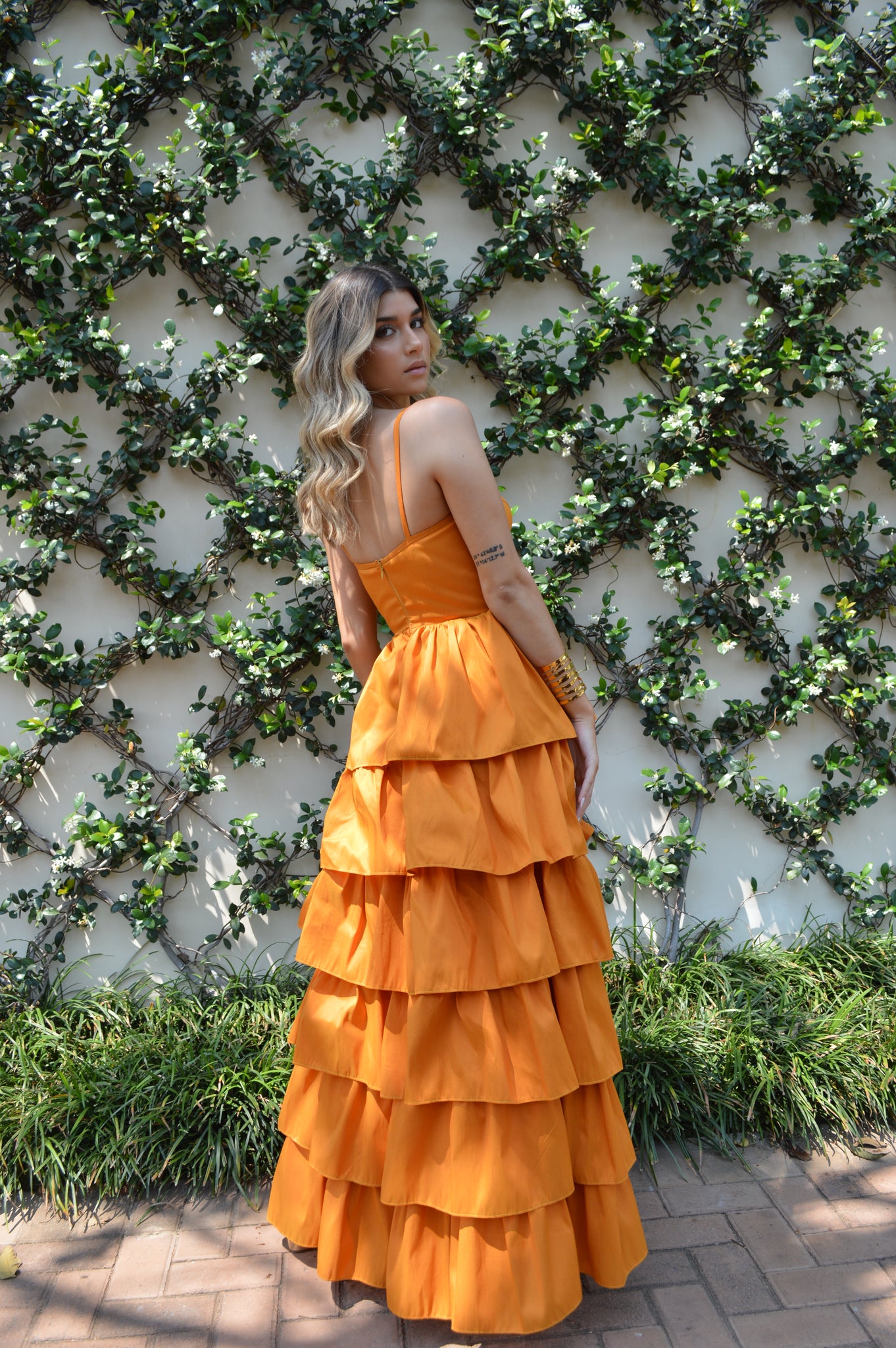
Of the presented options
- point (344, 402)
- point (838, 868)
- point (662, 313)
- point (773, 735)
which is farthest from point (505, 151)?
point (838, 868)

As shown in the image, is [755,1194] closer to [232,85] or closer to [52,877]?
[52,877]

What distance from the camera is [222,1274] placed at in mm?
2107

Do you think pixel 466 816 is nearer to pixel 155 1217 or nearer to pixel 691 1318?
pixel 691 1318

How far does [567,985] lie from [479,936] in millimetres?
227

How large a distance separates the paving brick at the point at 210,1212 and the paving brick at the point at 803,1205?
1302 mm

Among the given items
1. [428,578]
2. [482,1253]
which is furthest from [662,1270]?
[428,578]

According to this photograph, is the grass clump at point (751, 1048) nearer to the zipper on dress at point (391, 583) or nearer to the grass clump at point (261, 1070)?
the grass clump at point (261, 1070)

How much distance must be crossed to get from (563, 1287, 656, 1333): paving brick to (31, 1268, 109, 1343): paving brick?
0.99 metres

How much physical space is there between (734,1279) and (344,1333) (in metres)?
0.82

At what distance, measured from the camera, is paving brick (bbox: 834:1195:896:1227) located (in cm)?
222

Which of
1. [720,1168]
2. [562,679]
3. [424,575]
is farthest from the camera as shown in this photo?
[720,1168]

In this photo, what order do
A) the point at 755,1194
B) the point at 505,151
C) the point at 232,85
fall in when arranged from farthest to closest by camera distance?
the point at 505,151
the point at 232,85
the point at 755,1194

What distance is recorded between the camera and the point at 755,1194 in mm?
2316

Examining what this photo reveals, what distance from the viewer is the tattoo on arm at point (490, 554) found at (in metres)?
1.82
